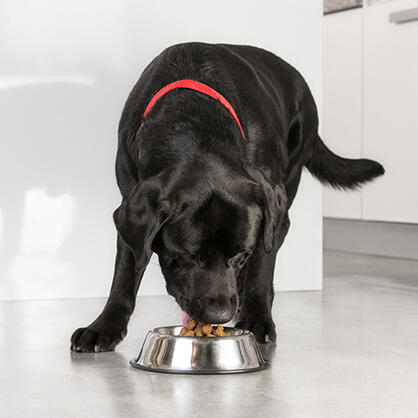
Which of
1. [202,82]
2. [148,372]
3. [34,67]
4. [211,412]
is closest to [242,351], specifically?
[148,372]

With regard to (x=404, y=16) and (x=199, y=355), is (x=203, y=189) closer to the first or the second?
(x=199, y=355)

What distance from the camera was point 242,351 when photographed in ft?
6.64

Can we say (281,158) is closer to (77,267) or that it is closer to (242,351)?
(242,351)

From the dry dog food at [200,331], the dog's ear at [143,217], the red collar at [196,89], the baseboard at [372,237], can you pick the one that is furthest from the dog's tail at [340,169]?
the baseboard at [372,237]

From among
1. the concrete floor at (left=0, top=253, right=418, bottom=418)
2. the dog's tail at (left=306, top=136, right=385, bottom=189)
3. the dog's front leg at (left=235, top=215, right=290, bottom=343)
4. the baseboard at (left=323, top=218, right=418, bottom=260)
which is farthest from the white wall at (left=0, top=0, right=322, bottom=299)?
the baseboard at (left=323, top=218, right=418, bottom=260)

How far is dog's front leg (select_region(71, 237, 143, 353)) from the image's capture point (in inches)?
89.0

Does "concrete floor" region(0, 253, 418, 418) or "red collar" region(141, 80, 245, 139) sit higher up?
"red collar" region(141, 80, 245, 139)

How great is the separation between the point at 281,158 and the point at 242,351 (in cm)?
77

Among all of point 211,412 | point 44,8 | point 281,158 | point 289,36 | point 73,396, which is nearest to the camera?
point 211,412

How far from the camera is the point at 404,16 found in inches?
175

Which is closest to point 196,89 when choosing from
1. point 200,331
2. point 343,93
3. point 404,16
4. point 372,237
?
point 200,331

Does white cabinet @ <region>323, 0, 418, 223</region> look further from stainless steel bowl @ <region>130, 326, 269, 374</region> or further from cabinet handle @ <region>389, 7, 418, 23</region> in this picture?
stainless steel bowl @ <region>130, 326, 269, 374</region>

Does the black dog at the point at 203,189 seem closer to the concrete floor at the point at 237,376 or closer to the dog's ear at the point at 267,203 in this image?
the dog's ear at the point at 267,203

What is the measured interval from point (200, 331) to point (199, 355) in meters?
0.07
